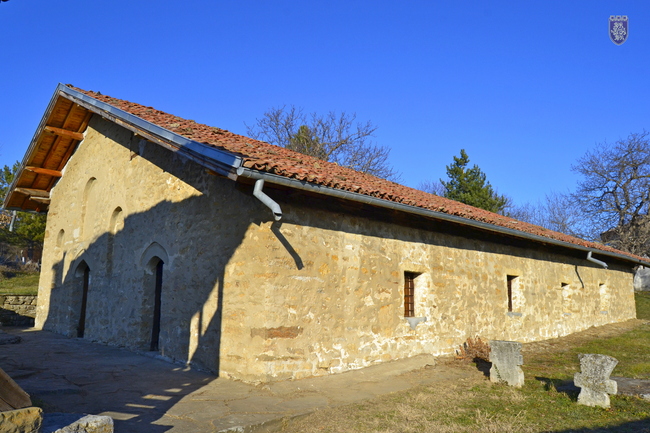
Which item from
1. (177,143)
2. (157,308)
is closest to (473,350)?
(157,308)

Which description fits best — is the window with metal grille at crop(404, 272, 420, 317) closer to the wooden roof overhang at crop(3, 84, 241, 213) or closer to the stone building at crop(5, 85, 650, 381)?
the stone building at crop(5, 85, 650, 381)

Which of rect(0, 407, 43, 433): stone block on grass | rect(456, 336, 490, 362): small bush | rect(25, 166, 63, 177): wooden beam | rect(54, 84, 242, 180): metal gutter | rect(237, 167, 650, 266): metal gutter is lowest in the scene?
rect(456, 336, 490, 362): small bush

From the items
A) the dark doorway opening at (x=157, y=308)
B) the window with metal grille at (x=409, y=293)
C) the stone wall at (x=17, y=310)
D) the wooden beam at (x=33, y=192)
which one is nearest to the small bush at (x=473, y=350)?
the window with metal grille at (x=409, y=293)

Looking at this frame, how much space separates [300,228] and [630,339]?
9856 mm

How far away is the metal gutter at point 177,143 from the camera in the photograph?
5824mm

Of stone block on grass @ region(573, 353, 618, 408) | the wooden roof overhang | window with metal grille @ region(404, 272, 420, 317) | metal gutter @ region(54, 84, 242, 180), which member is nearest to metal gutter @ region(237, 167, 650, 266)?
metal gutter @ region(54, 84, 242, 180)

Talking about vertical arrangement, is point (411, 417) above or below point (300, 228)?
below

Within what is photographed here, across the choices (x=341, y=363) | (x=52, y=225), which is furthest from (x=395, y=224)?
(x=52, y=225)

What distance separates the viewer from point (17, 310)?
14820mm

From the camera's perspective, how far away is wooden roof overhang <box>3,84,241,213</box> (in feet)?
21.7

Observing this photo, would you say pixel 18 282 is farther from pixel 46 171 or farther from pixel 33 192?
pixel 46 171

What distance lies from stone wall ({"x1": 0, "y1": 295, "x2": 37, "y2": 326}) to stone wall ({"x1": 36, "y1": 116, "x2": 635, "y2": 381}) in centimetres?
204

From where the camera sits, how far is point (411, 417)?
521 centimetres

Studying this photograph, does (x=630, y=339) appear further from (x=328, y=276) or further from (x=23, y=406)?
(x=23, y=406)
